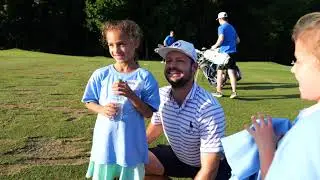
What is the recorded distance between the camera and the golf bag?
11395 mm

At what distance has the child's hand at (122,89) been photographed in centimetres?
373

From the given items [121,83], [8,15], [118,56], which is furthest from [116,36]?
[8,15]

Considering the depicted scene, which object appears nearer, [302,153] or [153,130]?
[302,153]

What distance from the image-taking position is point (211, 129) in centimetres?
407

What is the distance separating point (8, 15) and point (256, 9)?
24.4m

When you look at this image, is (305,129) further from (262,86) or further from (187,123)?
(262,86)

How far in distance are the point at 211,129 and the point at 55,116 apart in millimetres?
4370

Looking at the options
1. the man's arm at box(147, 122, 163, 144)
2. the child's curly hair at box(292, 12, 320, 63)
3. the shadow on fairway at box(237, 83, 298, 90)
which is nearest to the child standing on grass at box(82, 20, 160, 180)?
the man's arm at box(147, 122, 163, 144)

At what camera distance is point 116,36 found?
396cm

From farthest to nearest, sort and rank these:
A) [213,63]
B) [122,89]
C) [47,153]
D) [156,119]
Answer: [213,63] → [47,153] → [156,119] → [122,89]

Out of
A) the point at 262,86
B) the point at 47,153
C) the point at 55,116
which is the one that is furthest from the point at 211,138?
the point at 262,86

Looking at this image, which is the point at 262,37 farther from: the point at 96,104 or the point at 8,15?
the point at 96,104

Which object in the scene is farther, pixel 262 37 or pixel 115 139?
pixel 262 37

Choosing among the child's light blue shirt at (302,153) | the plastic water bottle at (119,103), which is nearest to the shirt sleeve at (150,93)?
the plastic water bottle at (119,103)
